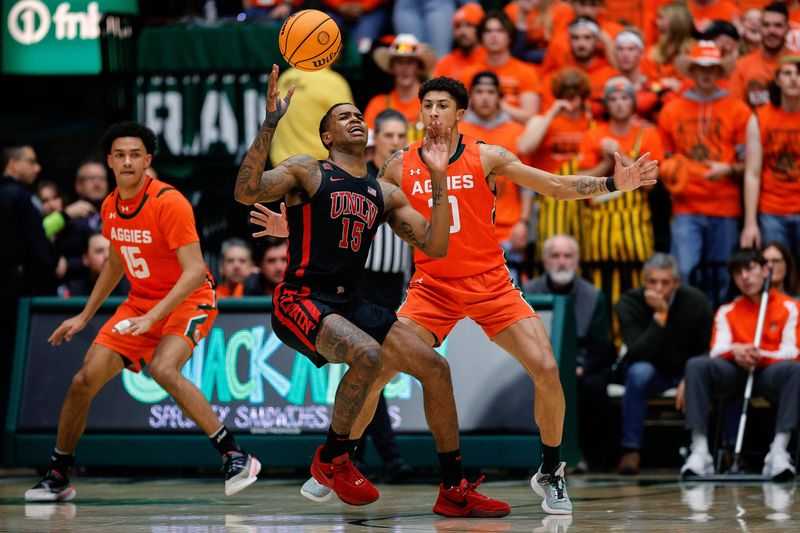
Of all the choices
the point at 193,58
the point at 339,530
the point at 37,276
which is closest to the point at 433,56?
the point at 193,58

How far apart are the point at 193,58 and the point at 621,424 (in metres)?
5.71

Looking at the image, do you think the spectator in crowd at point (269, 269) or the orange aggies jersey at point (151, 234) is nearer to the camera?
the orange aggies jersey at point (151, 234)

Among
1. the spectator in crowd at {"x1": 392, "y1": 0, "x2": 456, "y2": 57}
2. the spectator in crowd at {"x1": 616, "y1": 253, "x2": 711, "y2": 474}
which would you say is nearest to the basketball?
the spectator in crowd at {"x1": 616, "y1": 253, "x2": 711, "y2": 474}

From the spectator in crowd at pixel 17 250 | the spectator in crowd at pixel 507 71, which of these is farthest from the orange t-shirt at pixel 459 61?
the spectator in crowd at pixel 17 250

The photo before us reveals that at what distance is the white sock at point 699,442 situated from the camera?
1073 cm

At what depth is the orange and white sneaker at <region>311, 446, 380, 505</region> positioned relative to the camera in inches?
310

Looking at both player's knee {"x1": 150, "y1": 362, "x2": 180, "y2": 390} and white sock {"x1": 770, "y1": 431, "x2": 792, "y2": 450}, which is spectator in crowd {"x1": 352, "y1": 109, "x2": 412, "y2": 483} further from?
white sock {"x1": 770, "y1": 431, "x2": 792, "y2": 450}

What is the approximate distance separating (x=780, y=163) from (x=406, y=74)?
11.6 ft

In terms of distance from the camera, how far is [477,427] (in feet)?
34.7

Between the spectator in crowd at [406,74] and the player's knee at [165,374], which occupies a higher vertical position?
the spectator in crowd at [406,74]

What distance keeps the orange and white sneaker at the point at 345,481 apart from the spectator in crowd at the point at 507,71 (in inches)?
236

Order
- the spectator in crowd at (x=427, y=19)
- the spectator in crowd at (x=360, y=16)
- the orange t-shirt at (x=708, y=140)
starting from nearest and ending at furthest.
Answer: the orange t-shirt at (x=708, y=140)
the spectator in crowd at (x=427, y=19)
the spectator in crowd at (x=360, y=16)

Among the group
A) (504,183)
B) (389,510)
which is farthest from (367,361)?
(504,183)

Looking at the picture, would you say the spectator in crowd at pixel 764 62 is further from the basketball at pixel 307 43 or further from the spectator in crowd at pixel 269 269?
the basketball at pixel 307 43
